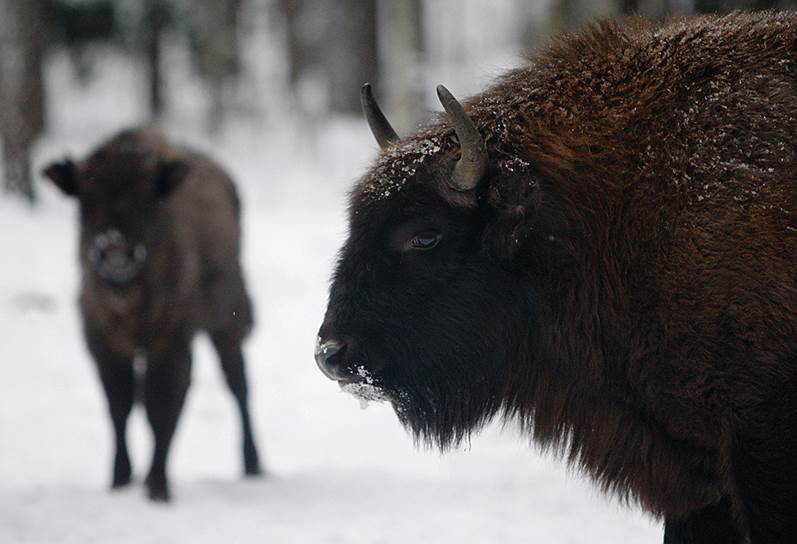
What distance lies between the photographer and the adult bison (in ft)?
11.0

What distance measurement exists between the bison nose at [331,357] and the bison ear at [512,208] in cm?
65

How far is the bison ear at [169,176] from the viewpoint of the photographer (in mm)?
6992

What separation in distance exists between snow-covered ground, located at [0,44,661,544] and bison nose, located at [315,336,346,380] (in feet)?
1.52

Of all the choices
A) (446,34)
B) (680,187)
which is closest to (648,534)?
(680,187)

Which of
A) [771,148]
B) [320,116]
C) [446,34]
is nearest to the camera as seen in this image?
[771,148]

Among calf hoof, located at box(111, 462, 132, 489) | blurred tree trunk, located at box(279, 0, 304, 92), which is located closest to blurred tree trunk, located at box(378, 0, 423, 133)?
calf hoof, located at box(111, 462, 132, 489)

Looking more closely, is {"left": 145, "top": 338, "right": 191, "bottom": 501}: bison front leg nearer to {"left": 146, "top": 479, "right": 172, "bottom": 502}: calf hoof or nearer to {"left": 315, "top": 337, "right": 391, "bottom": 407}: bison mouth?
{"left": 146, "top": 479, "right": 172, "bottom": 502}: calf hoof

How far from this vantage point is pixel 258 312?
11469 mm

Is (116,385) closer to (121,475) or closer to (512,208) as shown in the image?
(121,475)

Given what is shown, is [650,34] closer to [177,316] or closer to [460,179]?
[460,179]

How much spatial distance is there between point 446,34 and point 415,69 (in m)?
36.3

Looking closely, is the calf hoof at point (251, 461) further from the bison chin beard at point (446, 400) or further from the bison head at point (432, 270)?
the bison head at point (432, 270)

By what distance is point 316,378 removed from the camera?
430 inches

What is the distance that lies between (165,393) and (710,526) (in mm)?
4003
